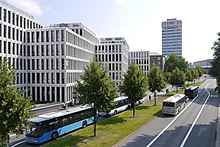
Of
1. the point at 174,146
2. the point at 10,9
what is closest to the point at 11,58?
the point at 10,9

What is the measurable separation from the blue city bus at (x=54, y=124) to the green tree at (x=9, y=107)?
4.26 meters

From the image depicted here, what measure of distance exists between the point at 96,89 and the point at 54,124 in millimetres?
6513

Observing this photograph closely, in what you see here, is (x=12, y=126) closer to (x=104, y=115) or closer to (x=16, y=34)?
(x=104, y=115)

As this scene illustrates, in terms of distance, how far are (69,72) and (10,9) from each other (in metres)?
21.9

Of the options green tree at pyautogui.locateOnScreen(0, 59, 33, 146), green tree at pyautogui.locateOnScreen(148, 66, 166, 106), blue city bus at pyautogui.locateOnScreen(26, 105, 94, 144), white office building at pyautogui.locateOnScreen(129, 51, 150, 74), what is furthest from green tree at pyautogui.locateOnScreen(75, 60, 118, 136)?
white office building at pyautogui.locateOnScreen(129, 51, 150, 74)

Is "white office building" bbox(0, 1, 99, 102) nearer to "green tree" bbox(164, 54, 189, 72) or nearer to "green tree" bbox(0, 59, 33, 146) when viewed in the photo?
"green tree" bbox(0, 59, 33, 146)

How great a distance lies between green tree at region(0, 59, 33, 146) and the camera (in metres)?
13.8

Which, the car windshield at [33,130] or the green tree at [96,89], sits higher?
the green tree at [96,89]

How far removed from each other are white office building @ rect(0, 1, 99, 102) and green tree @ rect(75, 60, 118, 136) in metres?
31.8

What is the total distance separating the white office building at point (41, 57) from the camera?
54.8 metres

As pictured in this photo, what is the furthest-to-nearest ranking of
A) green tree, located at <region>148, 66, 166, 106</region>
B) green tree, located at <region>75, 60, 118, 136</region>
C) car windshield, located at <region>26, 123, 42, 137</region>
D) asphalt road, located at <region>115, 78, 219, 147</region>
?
1. green tree, located at <region>148, 66, 166, 106</region>
2. green tree, located at <region>75, 60, 118, 136</region>
3. car windshield, located at <region>26, 123, 42, 137</region>
4. asphalt road, located at <region>115, 78, 219, 147</region>

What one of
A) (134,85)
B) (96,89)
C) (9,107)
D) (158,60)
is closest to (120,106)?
(134,85)

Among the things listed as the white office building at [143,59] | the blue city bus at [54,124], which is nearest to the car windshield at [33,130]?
the blue city bus at [54,124]

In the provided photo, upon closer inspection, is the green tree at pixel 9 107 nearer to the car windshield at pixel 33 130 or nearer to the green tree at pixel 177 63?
the car windshield at pixel 33 130
